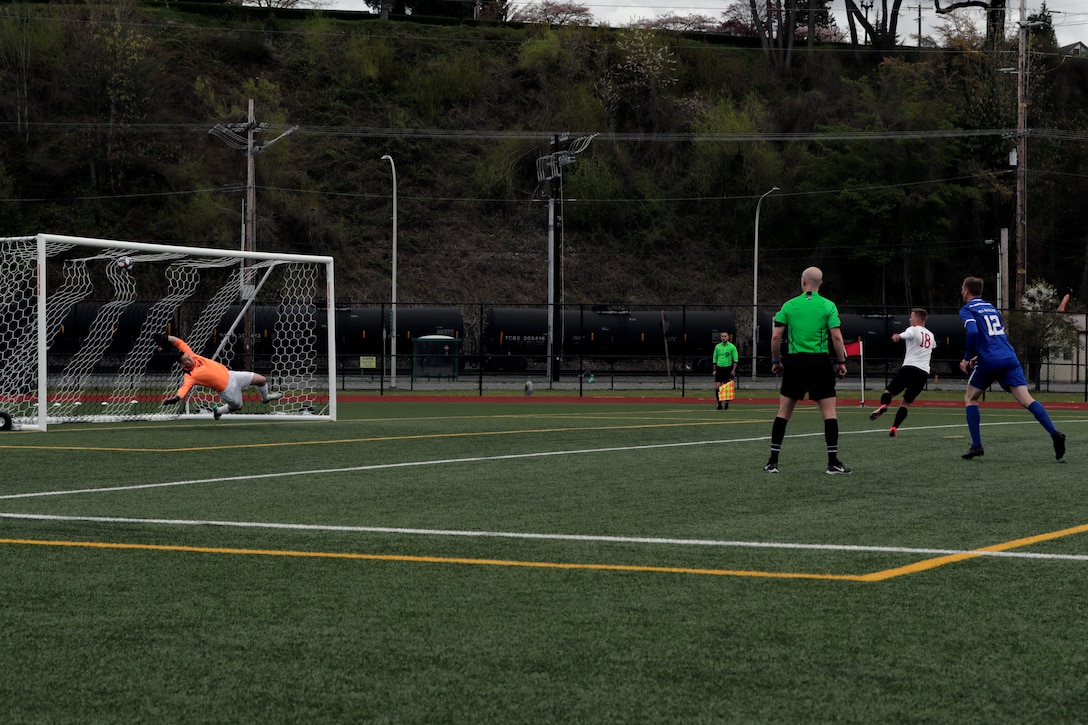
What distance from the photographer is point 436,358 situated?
48.5m

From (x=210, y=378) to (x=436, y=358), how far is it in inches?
1118

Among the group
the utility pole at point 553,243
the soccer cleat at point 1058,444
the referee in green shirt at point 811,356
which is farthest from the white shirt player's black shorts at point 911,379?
the utility pole at point 553,243

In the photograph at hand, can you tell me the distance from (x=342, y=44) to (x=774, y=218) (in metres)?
30.5

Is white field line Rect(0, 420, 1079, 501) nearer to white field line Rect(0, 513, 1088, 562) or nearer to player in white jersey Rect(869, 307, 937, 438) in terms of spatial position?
player in white jersey Rect(869, 307, 937, 438)

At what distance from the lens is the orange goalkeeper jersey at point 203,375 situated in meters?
19.6

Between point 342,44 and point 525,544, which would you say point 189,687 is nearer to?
point 525,544

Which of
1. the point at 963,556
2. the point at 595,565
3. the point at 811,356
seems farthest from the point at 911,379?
the point at 595,565

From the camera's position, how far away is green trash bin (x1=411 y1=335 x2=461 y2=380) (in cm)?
4619

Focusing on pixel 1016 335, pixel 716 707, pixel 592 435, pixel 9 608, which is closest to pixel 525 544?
pixel 9 608

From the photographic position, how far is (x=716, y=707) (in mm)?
4234

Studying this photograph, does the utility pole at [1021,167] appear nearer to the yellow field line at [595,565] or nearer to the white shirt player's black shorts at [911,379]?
the white shirt player's black shorts at [911,379]

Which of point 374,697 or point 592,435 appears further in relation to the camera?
point 592,435

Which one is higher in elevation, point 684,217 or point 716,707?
point 684,217

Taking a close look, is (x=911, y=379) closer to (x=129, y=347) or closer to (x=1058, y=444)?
(x=1058, y=444)
